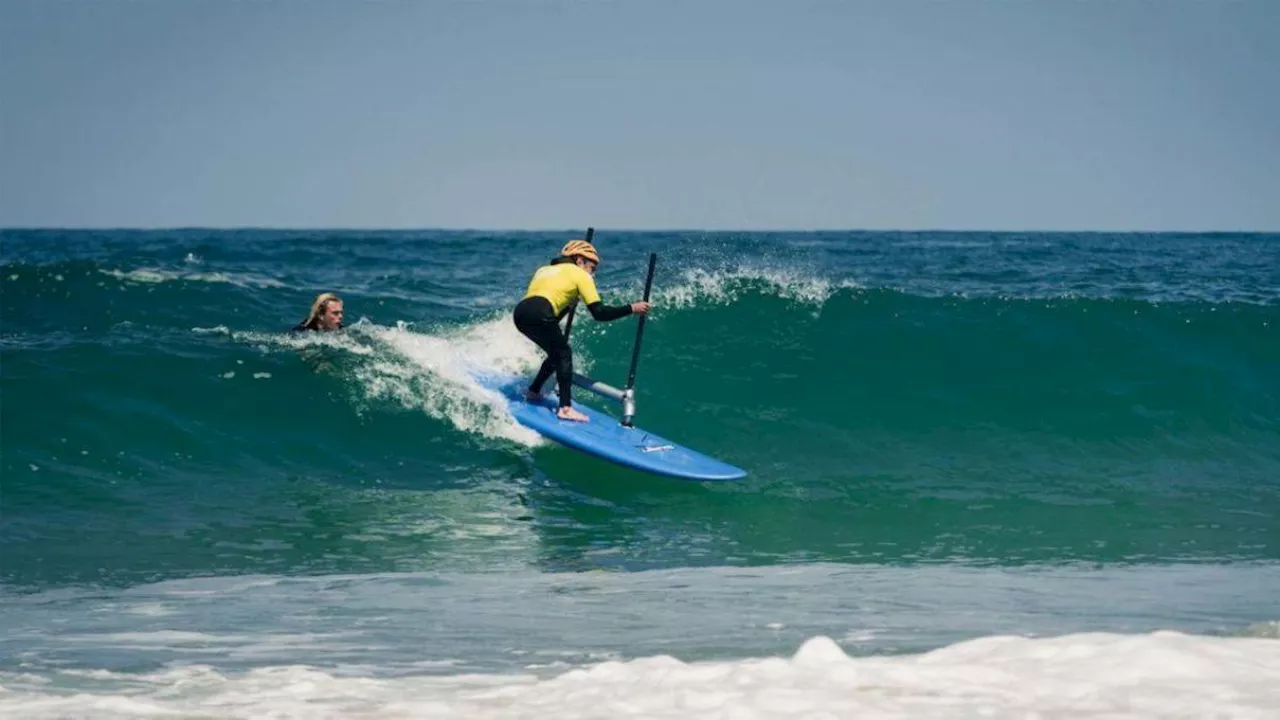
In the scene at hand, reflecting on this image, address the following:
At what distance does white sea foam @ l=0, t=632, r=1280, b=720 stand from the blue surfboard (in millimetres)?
5607

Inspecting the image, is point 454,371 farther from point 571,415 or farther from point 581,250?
point 581,250

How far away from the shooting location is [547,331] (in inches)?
431

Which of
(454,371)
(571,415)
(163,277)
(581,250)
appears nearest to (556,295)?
(581,250)

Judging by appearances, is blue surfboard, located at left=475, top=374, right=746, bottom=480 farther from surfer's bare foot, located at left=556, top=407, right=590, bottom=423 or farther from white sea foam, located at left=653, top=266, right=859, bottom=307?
white sea foam, located at left=653, top=266, right=859, bottom=307

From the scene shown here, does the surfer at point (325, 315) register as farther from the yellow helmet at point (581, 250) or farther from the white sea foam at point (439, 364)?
the yellow helmet at point (581, 250)

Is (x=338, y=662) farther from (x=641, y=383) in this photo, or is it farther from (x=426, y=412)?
(x=641, y=383)

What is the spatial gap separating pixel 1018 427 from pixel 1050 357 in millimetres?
2619

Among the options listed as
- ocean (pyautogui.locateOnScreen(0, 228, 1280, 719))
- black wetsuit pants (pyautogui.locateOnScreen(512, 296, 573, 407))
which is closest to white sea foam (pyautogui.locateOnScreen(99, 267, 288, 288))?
ocean (pyautogui.locateOnScreen(0, 228, 1280, 719))

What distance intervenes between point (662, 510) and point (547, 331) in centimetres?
178

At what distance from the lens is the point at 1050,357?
51.7 feet

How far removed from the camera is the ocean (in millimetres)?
4770

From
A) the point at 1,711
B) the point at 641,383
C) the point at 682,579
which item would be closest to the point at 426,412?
the point at 641,383

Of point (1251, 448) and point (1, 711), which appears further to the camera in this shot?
point (1251, 448)

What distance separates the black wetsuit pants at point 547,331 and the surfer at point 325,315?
322cm
